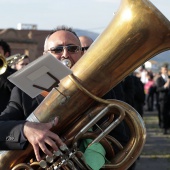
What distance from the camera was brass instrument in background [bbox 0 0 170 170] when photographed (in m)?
2.79

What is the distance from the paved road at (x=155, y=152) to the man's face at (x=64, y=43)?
234 inches

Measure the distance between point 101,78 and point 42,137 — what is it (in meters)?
0.42

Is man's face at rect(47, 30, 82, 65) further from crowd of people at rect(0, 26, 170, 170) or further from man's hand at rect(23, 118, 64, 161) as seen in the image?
man's hand at rect(23, 118, 64, 161)

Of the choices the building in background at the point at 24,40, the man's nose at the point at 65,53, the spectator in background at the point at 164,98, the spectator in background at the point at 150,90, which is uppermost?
the man's nose at the point at 65,53

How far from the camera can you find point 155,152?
10.9m

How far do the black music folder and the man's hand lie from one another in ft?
0.60

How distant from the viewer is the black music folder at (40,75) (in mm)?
2580

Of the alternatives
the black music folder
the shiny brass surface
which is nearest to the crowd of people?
the black music folder

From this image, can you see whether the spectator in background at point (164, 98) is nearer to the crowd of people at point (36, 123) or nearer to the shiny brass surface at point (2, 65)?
the shiny brass surface at point (2, 65)

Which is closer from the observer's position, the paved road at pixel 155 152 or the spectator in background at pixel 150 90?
the paved road at pixel 155 152

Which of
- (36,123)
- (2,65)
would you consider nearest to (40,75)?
(36,123)

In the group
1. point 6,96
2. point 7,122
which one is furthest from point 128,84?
point 7,122

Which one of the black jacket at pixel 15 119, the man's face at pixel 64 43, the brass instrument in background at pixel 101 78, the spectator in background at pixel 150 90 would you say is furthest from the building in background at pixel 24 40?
the brass instrument in background at pixel 101 78

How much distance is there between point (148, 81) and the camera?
2152cm
